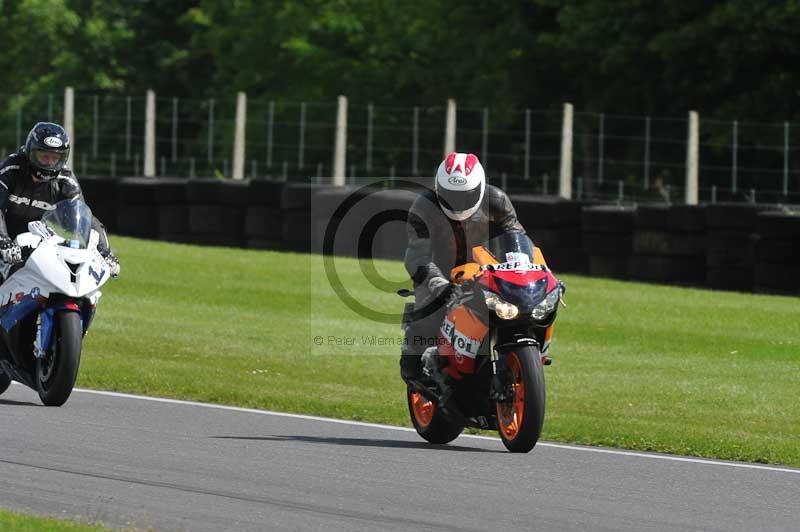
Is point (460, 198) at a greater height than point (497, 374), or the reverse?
point (460, 198)

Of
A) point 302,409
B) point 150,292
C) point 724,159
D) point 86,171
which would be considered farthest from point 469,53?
point 302,409

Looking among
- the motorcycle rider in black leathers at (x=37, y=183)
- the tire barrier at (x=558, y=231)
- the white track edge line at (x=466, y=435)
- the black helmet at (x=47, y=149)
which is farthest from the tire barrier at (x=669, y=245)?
the black helmet at (x=47, y=149)

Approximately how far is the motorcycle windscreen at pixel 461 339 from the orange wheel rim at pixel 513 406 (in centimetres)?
25

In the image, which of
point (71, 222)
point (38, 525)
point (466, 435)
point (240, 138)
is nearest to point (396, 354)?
point (466, 435)

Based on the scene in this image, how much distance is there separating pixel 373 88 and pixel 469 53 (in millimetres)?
5514

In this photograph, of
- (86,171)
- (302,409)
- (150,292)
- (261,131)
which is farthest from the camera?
(86,171)

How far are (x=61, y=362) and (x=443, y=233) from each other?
2632 mm

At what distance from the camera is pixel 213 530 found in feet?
23.6

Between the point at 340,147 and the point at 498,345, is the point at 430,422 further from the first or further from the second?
the point at 340,147

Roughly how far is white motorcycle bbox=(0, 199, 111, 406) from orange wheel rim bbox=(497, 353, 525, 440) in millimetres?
2773

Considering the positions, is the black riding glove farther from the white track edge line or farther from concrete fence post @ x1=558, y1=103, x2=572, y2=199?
concrete fence post @ x1=558, y1=103, x2=572, y2=199

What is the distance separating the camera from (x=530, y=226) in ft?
73.5

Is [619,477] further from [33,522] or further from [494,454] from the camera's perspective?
[33,522]

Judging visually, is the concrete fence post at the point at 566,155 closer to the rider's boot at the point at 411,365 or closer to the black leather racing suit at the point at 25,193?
the black leather racing suit at the point at 25,193
